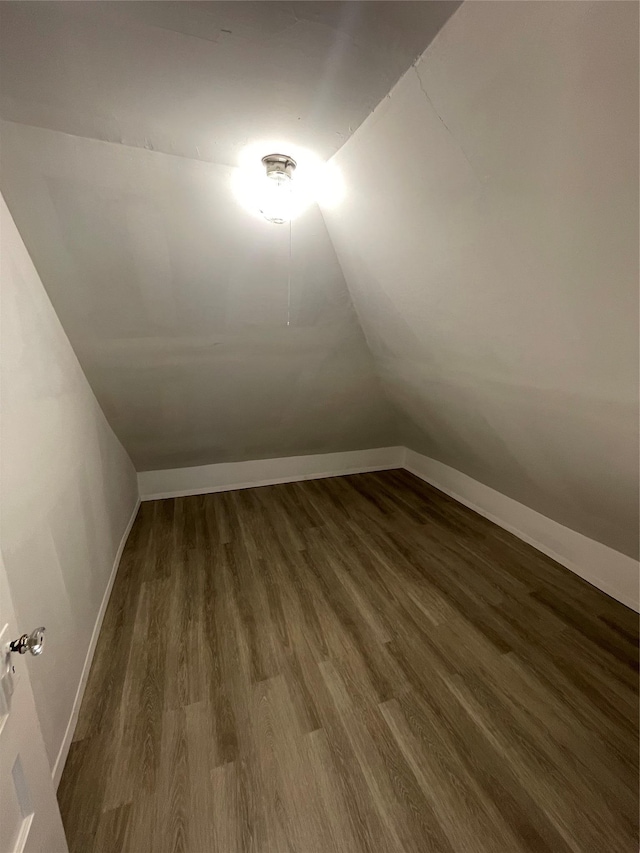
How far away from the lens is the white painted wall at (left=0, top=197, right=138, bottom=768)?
126 centimetres

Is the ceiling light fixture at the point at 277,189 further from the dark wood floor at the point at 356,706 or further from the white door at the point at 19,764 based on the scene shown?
the dark wood floor at the point at 356,706

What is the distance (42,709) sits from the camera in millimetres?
1281

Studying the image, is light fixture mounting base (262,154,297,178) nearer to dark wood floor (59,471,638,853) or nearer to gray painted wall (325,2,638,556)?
gray painted wall (325,2,638,556)

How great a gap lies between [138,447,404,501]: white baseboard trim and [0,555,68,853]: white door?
2.80 metres

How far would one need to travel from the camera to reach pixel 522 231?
114 cm

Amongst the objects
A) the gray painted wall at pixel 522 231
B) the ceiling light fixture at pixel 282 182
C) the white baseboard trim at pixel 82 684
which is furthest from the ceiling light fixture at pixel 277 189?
the white baseboard trim at pixel 82 684

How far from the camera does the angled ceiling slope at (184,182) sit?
3.08 ft

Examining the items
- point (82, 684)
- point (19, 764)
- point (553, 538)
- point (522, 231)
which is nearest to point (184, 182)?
point (522, 231)

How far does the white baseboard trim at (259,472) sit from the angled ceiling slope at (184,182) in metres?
0.74

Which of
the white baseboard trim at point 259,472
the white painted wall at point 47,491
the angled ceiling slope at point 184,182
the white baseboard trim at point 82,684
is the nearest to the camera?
the angled ceiling slope at point 184,182

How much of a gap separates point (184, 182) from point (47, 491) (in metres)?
1.35

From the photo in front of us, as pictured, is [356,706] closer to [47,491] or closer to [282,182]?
[47,491]

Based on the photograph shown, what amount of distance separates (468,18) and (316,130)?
582 mm

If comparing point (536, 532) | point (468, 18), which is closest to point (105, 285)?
point (468, 18)
